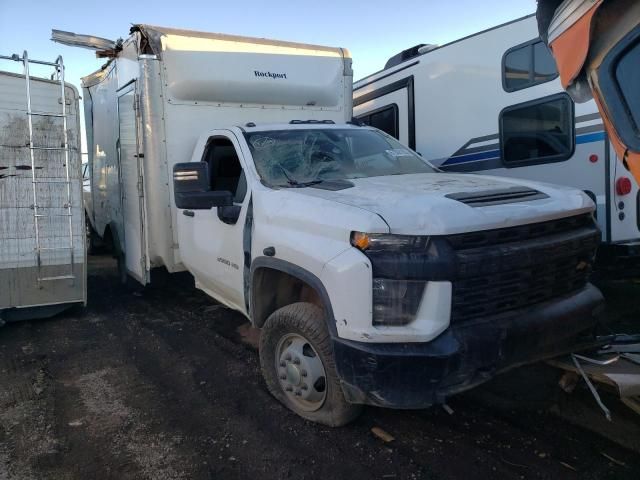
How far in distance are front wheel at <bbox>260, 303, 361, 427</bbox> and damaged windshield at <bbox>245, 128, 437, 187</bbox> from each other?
1052mm

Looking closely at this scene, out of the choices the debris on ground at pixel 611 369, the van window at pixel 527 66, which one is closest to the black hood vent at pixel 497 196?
the debris on ground at pixel 611 369

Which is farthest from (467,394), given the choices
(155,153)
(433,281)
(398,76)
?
(398,76)

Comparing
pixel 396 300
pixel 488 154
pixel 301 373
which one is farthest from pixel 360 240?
pixel 488 154

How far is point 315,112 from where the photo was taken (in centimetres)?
662

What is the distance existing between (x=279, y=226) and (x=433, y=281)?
1266mm

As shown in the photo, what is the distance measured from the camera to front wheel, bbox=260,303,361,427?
136 inches

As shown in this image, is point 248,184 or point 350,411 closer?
point 350,411

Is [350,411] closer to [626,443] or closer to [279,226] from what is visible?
[279,226]

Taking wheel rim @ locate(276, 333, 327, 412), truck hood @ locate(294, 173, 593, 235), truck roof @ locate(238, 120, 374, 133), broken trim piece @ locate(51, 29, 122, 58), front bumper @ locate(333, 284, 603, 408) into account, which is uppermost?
broken trim piece @ locate(51, 29, 122, 58)

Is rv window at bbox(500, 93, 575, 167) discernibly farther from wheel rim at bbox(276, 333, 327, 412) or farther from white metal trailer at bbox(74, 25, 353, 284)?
wheel rim at bbox(276, 333, 327, 412)

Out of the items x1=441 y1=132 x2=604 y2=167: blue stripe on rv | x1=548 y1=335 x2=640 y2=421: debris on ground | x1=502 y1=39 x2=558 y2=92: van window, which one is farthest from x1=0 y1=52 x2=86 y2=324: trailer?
x1=548 y1=335 x2=640 y2=421: debris on ground

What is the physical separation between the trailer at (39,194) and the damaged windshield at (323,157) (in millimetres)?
2615

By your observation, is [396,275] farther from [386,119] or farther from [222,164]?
[386,119]

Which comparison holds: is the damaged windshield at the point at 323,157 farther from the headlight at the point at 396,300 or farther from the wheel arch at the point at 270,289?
the headlight at the point at 396,300
